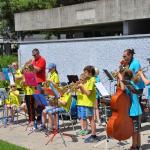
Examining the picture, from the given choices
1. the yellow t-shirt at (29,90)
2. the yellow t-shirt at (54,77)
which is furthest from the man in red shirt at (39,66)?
the yellow t-shirt at (54,77)

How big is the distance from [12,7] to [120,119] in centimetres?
2607

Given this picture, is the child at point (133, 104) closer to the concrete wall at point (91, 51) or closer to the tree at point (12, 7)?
the concrete wall at point (91, 51)

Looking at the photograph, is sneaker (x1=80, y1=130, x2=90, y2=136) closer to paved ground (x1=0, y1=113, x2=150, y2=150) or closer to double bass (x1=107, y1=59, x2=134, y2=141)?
paved ground (x1=0, y1=113, x2=150, y2=150)

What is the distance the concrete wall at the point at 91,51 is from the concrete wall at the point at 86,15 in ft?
7.89

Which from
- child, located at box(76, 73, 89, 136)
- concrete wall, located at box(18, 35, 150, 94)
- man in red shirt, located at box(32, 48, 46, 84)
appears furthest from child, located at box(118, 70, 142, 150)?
concrete wall, located at box(18, 35, 150, 94)

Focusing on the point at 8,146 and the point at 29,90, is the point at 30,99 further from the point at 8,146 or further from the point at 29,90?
the point at 8,146

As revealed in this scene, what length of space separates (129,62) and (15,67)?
15.7 ft

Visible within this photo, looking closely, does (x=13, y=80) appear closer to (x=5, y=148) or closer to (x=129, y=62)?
(x=5, y=148)

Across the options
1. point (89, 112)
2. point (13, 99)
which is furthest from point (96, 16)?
point (89, 112)

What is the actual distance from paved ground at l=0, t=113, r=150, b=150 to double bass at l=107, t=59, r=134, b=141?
103 cm

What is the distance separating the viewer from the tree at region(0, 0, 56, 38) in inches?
1235

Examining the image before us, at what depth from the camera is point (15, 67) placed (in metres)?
12.7

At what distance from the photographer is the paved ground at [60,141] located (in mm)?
9125

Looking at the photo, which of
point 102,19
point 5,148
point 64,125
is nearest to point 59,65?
point 102,19
